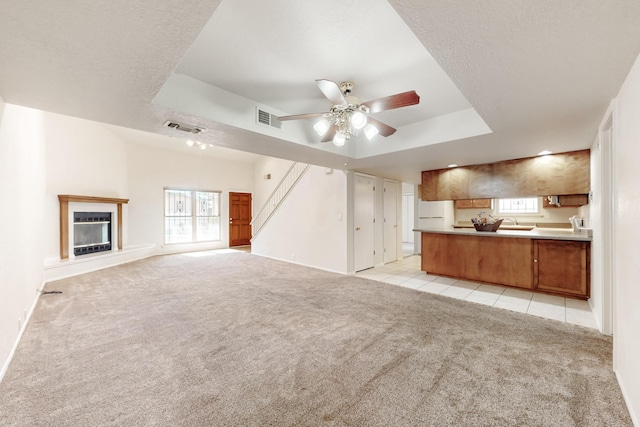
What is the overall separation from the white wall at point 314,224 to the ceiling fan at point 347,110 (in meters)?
2.51

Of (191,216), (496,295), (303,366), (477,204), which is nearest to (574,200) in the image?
(496,295)

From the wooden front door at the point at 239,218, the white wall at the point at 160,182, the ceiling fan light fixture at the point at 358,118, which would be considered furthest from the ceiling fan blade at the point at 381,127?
the wooden front door at the point at 239,218

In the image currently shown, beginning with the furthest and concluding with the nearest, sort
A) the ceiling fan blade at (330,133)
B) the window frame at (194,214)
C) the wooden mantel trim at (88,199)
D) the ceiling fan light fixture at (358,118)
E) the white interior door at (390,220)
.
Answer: the window frame at (194,214) < the white interior door at (390,220) < the wooden mantel trim at (88,199) < the ceiling fan blade at (330,133) < the ceiling fan light fixture at (358,118)

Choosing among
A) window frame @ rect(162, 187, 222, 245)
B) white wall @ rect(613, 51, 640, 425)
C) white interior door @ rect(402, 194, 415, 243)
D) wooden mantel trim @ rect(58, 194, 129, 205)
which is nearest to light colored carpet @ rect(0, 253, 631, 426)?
white wall @ rect(613, 51, 640, 425)

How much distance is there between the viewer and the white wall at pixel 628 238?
1472 millimetres

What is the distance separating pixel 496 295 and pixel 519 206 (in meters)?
4.10

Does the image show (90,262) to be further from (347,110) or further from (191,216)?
(347,110)

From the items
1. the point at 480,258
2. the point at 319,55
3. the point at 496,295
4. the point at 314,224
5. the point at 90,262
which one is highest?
the point at 319,55

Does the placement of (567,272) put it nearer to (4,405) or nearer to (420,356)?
(420,356)

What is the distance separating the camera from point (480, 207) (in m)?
6.88

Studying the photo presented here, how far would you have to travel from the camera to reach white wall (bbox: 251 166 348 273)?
→ 533 cm

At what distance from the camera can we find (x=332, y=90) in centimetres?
205

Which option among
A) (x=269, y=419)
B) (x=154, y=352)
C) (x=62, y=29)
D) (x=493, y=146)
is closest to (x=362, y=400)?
(x=269, y=419)

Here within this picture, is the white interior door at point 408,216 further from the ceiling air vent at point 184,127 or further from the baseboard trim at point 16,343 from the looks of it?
the baseboard trim at point 16,343
